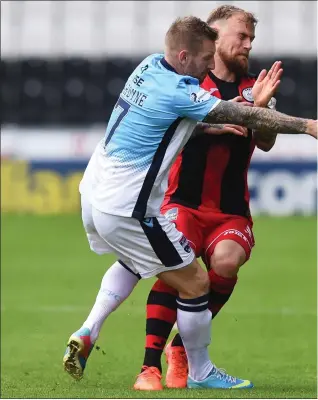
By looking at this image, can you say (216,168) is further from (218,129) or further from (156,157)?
(156,157)

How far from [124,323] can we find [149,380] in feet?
12.6

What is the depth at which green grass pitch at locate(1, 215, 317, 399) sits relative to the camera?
7145 millimetres

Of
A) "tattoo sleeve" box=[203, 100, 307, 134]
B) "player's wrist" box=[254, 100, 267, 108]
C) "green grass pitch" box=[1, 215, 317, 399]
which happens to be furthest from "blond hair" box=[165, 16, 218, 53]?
"green grass pitch" box=[1, 215, 317, 399]

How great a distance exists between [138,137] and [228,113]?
0.53 m

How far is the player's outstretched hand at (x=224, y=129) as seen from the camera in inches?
265

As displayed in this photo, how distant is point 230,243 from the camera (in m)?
6.94

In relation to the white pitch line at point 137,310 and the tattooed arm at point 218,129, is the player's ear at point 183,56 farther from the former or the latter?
the white pitch line at point 137,310

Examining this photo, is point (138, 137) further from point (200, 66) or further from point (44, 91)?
point (44, 91)

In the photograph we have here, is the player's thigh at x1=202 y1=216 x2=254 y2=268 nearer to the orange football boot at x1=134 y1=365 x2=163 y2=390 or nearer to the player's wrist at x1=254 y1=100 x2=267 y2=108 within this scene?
the orange football boot at x1=134 y1=365 x2=163 y2=390

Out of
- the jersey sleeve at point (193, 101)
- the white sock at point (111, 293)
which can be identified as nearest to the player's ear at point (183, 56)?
the jersey sleeve at point (193, 101)

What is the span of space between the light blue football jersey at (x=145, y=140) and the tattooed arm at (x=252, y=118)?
66 mm

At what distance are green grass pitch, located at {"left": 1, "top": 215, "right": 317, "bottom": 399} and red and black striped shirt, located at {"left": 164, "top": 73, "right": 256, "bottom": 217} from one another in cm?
119

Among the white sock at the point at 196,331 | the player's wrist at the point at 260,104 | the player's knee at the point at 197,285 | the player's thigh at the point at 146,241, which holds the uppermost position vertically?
the player's wrist at the point at 260,104

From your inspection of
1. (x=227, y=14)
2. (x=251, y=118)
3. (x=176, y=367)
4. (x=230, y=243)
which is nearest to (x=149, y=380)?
(x=176, y=367)
